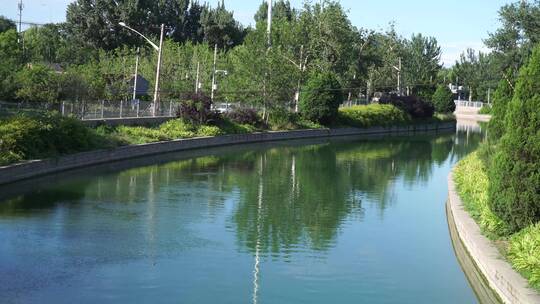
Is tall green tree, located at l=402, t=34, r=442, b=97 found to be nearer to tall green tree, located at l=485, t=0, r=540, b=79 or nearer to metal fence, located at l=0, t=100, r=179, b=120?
tall green tree, located at l=485, t=0, r=540, b=79

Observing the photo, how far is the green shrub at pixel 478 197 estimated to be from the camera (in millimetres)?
17422

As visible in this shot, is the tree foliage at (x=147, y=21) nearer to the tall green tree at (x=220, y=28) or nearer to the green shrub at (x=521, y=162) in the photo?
the tall green tree at (x=220, y=28)

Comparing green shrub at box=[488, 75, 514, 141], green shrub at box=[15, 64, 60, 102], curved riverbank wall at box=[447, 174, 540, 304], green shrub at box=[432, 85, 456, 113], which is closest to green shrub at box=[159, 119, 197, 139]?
green shrub at box=[15, 64, 60, 102]

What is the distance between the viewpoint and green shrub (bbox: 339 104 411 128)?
66188 millimetres

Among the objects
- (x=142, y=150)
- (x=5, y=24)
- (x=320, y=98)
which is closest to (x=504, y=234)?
(x=142, y=150)

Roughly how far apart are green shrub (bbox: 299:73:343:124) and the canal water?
2443 centimetres

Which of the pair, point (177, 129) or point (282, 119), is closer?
point (177, 129)

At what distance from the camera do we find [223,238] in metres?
19.0

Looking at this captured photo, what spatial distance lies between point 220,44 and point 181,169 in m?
78.3

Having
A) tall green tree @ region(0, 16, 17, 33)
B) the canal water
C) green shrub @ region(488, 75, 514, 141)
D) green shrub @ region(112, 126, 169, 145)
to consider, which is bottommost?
the canal water

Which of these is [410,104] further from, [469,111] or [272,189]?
[272,189]

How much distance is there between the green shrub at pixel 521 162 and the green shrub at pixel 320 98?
41.9m

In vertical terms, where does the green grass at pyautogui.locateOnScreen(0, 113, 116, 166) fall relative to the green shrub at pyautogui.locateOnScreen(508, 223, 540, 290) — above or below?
above

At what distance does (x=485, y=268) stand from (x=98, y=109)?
28.1 m
